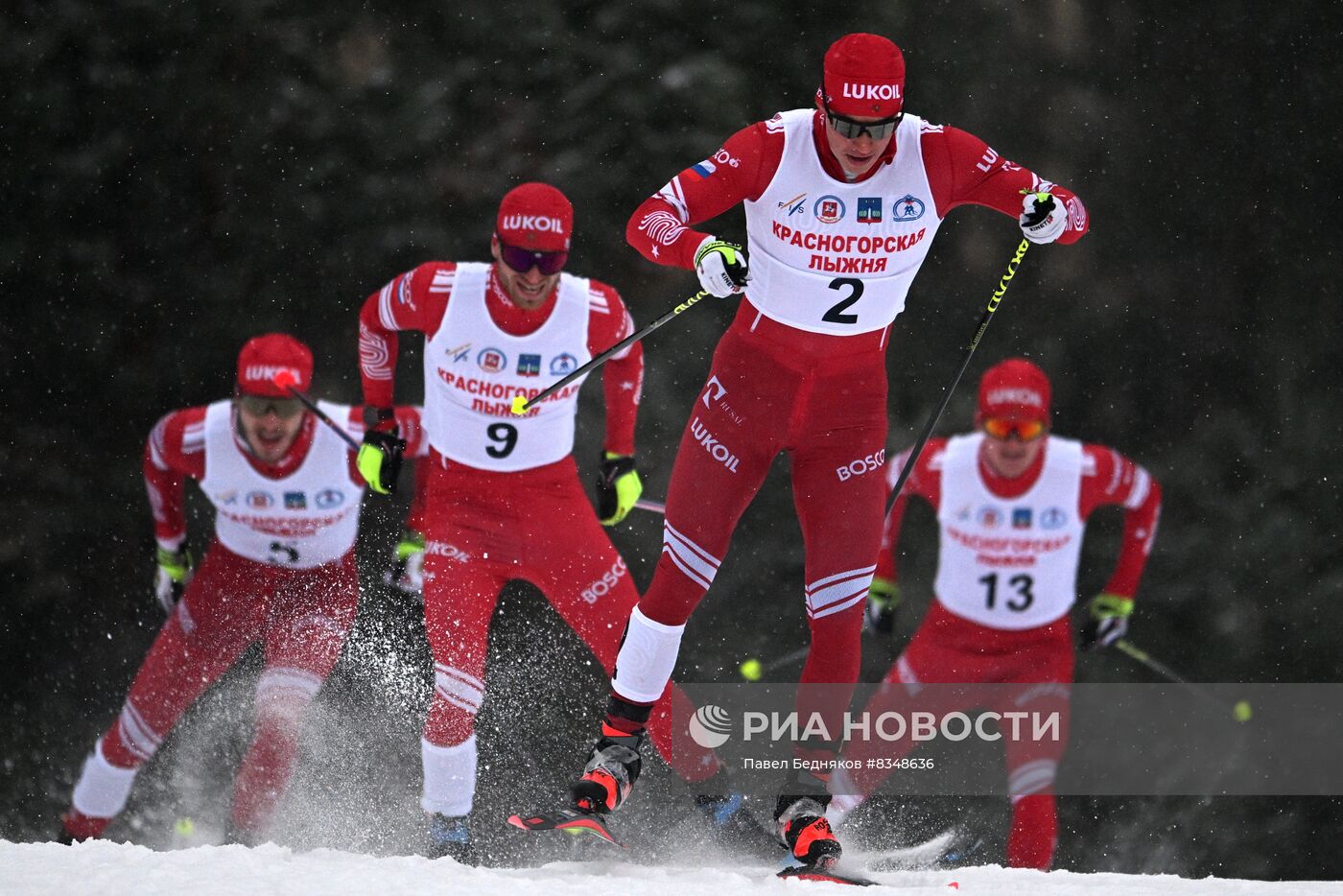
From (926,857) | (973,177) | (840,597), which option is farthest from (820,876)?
(973,177)

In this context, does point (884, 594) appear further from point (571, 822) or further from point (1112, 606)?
point (571, 822)

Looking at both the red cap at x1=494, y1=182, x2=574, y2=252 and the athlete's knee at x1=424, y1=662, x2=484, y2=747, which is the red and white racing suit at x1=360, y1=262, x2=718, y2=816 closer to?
the athlete's knee at x1=424, y1=662, x2=484, y2=747

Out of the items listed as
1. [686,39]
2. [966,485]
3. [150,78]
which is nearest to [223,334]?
[150,78]

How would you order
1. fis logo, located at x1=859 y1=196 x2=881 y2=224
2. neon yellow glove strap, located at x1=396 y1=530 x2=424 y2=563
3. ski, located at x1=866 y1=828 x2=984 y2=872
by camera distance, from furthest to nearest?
neon yellow glove strap, located at x1=396 y1=530 x2=424 y2=563, ski, located at x1=866 y1=828 x2=984 y2=872, fis logo, located at x1=859 y1=196 x2=881 y2=224

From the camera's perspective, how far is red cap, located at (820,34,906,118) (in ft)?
12.6

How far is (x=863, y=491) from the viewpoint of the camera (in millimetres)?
4160

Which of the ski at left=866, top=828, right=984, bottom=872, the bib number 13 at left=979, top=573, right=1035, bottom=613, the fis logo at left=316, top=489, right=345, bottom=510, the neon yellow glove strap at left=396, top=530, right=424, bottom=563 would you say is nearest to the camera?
the ski at left=866, top=828, right=984, bottom=872

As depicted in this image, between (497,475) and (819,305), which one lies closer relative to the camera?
(819,305)

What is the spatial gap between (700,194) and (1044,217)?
2.72ft

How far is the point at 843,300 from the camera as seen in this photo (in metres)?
4.09

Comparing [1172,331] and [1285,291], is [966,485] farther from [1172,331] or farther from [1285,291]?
[1285,291]

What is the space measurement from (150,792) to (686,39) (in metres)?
4.41

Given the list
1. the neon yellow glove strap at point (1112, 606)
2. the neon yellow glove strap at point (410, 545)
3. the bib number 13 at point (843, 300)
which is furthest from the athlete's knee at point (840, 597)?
the neon yellow glove strap at point (1112, 606)

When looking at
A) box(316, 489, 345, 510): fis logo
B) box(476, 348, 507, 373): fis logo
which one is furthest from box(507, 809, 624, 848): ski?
box(316, 489, 345, 510): fis logo
